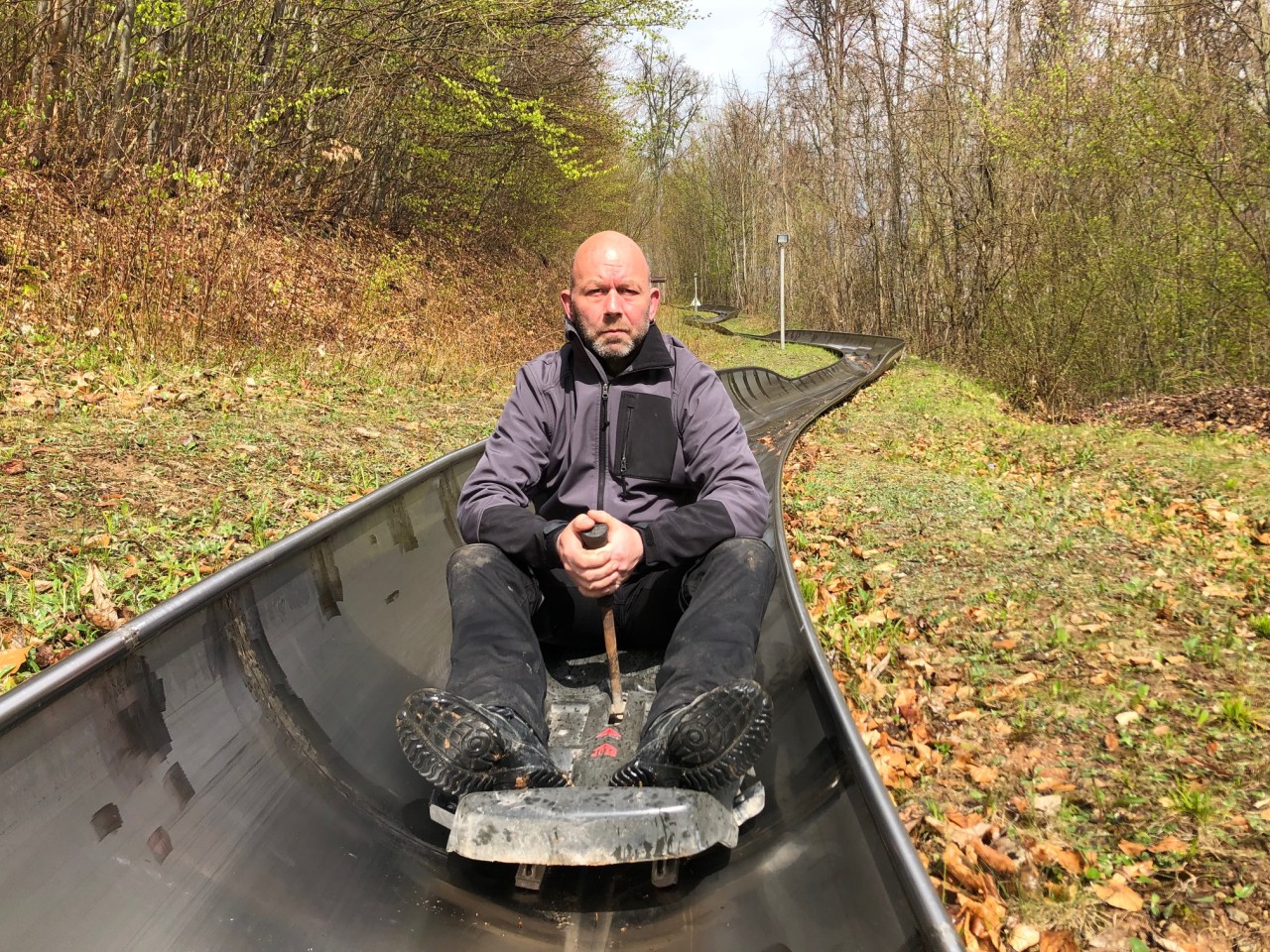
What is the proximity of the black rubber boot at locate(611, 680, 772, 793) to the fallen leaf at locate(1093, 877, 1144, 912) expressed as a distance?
1036 mm

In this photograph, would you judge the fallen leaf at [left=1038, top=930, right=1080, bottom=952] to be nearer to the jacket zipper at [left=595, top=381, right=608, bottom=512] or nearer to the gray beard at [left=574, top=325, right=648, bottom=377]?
the jacket zipper at [left=595, top=381, right=608, bottom=512]

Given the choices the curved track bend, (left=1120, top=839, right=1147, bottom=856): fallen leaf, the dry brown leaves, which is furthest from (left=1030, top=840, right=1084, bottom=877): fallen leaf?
the dry brown leaves

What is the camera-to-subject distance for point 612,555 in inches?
88.0

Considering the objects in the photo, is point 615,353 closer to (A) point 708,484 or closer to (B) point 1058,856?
(A) point 708,484

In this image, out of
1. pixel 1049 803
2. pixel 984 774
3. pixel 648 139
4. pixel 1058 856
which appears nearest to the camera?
pixel 1058 856

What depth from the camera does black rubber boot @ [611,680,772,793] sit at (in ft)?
5.79

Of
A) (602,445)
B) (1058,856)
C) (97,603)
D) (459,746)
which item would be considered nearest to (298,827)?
(459,746)

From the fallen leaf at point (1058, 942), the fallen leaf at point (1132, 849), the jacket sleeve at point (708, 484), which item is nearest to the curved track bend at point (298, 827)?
the jacket sleeve at point (708, 484)

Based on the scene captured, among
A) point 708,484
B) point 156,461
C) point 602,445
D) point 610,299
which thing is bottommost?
point 156,461

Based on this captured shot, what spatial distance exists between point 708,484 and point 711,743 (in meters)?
1.04

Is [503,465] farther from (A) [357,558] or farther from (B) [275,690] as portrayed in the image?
(B) [275,690]

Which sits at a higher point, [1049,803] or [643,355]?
[643,355]

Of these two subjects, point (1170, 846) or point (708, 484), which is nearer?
point (1170, 846)

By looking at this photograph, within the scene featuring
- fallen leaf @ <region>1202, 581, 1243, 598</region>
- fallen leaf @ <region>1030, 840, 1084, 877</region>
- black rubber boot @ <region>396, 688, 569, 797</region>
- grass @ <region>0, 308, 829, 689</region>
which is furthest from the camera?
fallen leaf @ <region>1202, 581, 1243, 598</region>
